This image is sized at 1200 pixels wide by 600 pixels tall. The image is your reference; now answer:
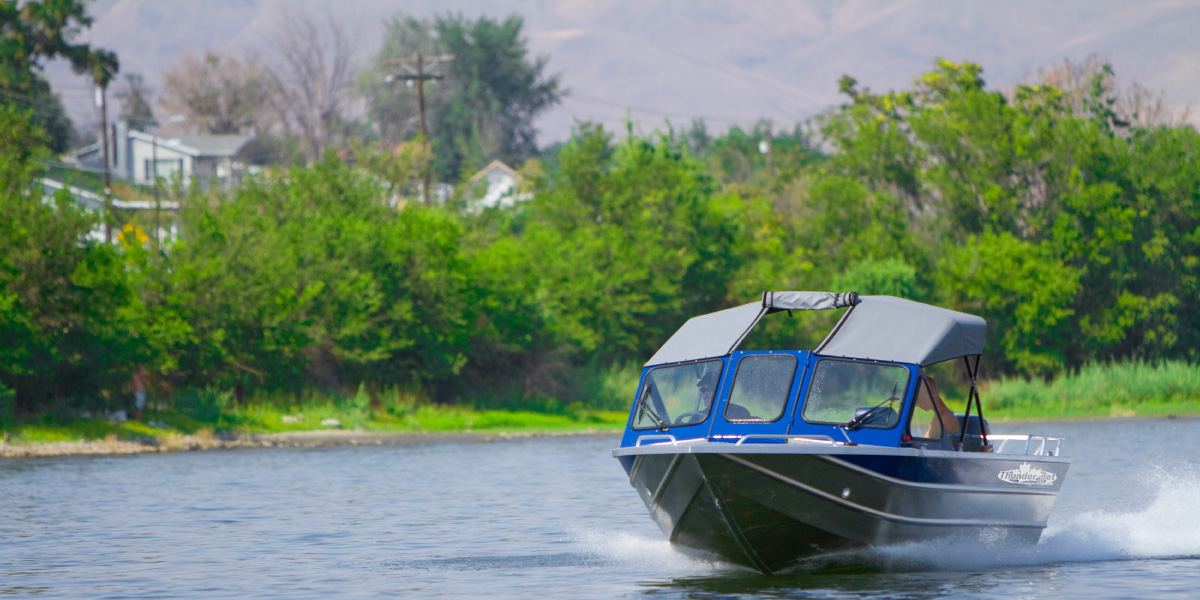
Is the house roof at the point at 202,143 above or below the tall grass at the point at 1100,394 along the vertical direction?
above

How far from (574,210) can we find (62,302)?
92.3 ft

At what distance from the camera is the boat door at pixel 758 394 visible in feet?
51.6

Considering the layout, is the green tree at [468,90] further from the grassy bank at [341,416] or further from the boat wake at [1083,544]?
the boat wake at [1083,544]

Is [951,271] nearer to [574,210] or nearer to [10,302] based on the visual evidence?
[574,210]

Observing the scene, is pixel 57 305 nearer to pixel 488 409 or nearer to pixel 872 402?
pixel 488 409

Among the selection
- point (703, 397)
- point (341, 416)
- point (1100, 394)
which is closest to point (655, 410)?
point (703, 397)

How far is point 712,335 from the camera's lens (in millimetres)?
17000

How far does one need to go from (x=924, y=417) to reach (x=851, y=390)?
0.92m

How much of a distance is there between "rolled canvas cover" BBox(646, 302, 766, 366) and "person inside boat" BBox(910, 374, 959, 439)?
6.58ft

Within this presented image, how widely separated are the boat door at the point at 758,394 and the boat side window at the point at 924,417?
129 centimetres

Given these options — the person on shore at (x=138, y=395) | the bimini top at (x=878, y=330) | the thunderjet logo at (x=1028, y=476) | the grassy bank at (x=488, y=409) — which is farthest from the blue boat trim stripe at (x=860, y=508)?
the person on shore at (x=138, y=395)

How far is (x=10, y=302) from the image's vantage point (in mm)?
39031

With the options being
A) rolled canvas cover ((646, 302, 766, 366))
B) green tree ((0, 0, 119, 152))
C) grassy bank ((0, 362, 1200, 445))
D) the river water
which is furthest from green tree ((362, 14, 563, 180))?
rolled canvas cover ((646, 302, 766, 366))

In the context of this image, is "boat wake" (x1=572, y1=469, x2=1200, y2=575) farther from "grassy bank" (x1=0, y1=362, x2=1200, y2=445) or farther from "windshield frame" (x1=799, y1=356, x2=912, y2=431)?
"grassy bank" (x1=0, y1=362, x2=1200, y2=445)
